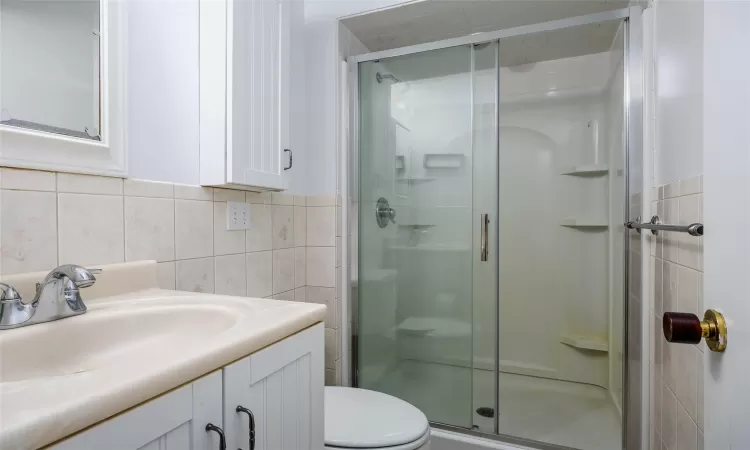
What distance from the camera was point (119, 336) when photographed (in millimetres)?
765

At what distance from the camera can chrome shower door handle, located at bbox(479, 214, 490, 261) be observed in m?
1.65

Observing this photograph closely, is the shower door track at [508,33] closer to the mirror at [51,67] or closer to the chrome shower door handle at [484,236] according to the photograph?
the chrome shower door handle at [484,236]

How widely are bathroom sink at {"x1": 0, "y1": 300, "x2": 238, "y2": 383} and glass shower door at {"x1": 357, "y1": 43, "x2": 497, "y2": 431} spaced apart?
1068 millimetres

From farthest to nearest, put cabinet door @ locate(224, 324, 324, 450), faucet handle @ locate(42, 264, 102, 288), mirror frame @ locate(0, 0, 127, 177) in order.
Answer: mirror frame @ locate(0, 0, 127, 177), faucet handle @ locate(42, 264, 102, 288), cabinet door @ locate(224, 324, 324, 450)

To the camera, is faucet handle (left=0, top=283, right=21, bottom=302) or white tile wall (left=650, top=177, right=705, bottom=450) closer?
faucet handle (left=0, top=283, right=21, bottom=302)

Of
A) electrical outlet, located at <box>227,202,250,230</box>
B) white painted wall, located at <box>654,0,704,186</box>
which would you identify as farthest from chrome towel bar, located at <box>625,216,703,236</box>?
electrical outlet, located at <box>227,202,250,230</box>

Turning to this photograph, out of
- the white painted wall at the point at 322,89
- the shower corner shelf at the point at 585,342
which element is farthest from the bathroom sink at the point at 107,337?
the shower corner shelf at the point at 585,342

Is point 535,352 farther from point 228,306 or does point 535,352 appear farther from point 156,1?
point 156,1

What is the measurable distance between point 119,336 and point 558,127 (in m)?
2.35

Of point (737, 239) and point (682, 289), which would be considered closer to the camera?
point (737, 239)

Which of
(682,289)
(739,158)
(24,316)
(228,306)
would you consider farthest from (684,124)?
(24,316)

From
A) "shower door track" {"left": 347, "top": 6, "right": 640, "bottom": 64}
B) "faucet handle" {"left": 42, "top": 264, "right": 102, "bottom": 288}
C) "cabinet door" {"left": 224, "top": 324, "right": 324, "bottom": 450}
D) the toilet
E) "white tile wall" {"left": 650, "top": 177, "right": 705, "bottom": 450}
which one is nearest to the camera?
"cabinet door" {"left": 224, "top": 324, "right": 324, "bottom": 450}

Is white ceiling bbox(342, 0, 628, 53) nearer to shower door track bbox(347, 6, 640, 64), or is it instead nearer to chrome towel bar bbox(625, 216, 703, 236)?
shower door track bbox(347, 6, 640, 64)

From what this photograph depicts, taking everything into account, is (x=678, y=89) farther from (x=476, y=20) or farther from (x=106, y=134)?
(x=106, y=134)
